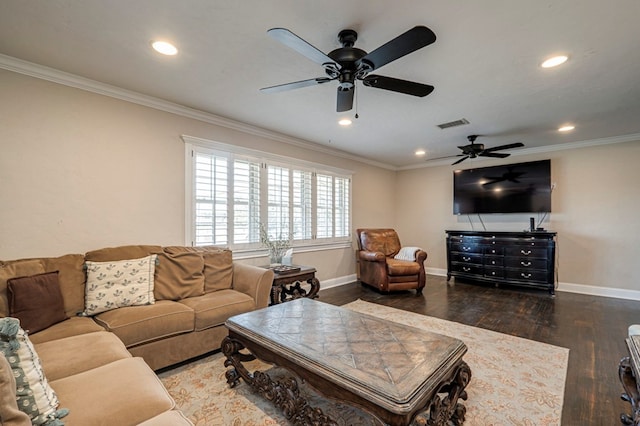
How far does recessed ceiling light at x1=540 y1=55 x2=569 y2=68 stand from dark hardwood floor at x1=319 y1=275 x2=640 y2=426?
8.49ft

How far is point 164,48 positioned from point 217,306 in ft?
7.26

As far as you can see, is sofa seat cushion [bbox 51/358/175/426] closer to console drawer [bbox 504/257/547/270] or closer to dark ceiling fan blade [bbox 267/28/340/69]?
dark ceiling fan blade [bbox 267/28/340/69]

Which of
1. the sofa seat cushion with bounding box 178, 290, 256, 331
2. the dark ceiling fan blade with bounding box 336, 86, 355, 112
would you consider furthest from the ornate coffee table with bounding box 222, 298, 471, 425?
the dark ceiling fan blade with bounding box 336, 86, 355, 112

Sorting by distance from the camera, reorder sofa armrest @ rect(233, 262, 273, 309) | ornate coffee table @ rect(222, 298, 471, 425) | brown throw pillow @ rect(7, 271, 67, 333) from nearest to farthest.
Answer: ornate coffee table @ rect(222, 298, 471, 425) → brown throw pillow @ rect(7, 271, 67, 333) → sofa armrest @ rect(233, 262, 273, 309)

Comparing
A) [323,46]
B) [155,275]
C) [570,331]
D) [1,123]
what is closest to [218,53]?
[323,46]

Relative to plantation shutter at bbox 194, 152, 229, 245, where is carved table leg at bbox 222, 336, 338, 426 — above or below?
below

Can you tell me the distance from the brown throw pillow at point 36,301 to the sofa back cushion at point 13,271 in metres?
0.05

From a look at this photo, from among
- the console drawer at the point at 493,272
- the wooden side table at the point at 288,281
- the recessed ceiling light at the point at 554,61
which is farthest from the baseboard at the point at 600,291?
the wooden side table at the point at 288,281

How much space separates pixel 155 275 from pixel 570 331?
14.7 ft

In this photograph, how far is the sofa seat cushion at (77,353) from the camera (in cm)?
147

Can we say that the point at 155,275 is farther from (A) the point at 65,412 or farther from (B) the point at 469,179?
(B) the point at 469,179

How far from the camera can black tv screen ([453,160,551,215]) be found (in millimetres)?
5070

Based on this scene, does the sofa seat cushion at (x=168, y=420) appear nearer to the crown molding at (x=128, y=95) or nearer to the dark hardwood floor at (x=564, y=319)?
the dark hardwood floor at (x=564, y=319)

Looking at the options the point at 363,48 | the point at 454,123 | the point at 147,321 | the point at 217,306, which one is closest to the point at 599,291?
the point at 454,123
